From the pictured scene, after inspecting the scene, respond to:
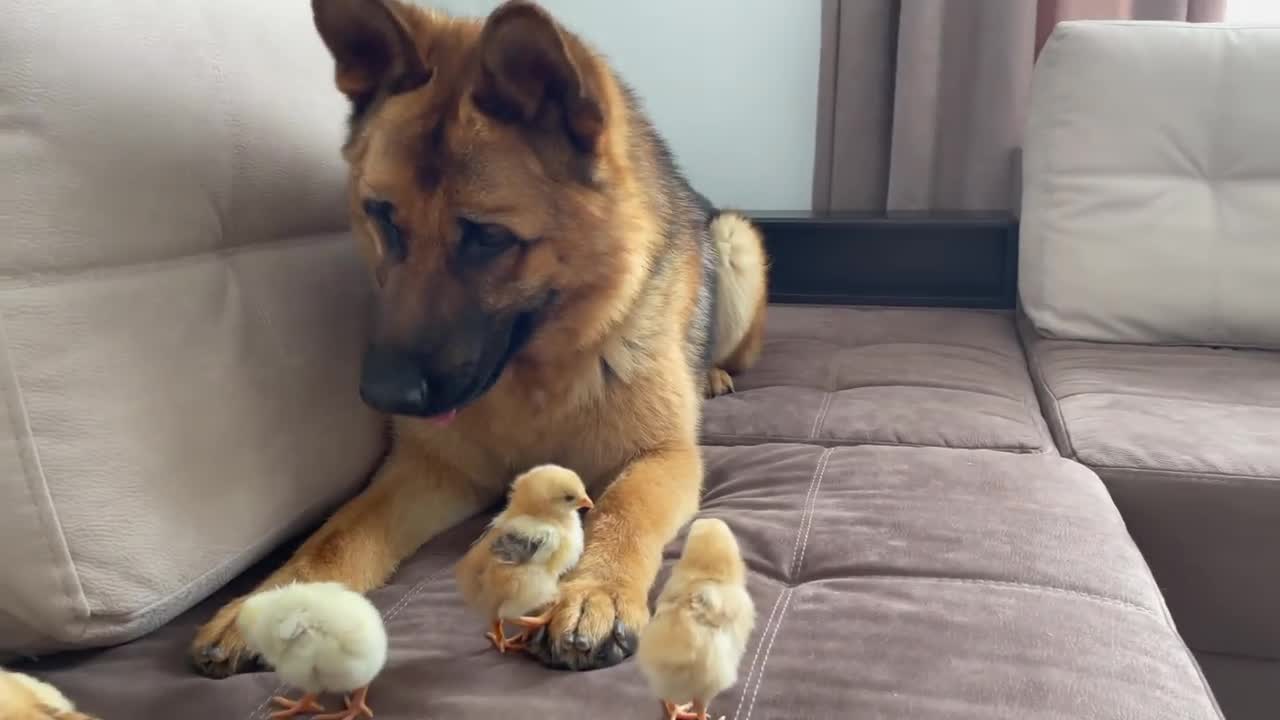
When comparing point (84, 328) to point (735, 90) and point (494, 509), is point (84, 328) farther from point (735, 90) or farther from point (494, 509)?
point (735, 90)

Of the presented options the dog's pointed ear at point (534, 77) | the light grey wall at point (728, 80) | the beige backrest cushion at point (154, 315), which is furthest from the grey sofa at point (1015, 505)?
the light grey wall at point (728, 80)

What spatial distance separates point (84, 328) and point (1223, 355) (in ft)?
7.04

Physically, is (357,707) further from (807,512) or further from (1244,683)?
(1244,683)

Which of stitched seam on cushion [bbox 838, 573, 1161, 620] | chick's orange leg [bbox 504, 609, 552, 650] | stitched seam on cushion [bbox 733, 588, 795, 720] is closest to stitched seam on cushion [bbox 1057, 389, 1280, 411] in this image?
stitched seam on cushion [bbox 838, 573, 1161, 620]

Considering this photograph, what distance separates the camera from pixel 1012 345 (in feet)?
7.24

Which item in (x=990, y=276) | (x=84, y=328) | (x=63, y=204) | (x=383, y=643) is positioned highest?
(x=63, y=204)

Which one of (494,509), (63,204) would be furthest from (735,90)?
(63,204)

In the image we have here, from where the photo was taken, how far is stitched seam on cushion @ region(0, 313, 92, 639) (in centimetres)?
86

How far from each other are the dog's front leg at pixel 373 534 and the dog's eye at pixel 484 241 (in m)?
0.36

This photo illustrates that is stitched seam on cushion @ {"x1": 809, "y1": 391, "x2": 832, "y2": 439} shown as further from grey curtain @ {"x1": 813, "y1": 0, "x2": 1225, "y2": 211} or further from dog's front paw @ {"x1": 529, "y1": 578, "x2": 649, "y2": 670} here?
grey curtain @ {"x1": 813, "y1": 0, "x2": 1225, "y2": 211}

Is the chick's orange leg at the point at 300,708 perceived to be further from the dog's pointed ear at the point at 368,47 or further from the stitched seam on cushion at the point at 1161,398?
the stitched seam on cushion at the point at 1161,398

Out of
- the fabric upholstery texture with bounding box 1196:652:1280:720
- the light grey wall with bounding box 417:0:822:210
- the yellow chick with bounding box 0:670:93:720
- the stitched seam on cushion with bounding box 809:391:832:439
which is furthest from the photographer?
the light grey wall with bounding box 417:0:822:210

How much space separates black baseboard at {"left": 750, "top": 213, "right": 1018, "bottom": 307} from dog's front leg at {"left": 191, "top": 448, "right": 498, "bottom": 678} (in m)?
1.58

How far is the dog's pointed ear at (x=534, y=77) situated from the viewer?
1090 mm
